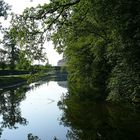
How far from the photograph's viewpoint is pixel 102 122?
79.3 feet

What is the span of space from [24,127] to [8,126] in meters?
1.81

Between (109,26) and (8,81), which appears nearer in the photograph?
(109,26)

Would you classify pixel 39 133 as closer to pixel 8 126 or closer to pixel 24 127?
pixel 24 127

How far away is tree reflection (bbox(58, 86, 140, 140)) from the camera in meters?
20.2

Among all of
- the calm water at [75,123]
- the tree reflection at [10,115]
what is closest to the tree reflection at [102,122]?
the calm water at [75,123]

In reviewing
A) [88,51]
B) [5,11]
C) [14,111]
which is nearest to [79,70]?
[88,51]

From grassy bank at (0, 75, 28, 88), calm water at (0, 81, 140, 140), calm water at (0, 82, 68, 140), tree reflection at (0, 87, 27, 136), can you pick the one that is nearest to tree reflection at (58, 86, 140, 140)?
calm water at (0, 81, 140, 140)

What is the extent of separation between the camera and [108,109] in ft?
97.3

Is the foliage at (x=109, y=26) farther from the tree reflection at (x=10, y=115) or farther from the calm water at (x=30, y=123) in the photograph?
the tree reflection at (x=10, y=115)

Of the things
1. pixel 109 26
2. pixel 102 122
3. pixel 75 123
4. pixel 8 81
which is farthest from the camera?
pixel 8 81

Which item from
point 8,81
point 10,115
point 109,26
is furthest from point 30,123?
point 8,81

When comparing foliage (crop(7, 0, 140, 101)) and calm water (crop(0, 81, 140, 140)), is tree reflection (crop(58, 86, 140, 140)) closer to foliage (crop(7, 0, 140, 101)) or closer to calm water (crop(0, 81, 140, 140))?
calm water (crop(0, 81, 140, 140))

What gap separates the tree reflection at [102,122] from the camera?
2025cm

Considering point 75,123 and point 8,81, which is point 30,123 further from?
point 8,81
